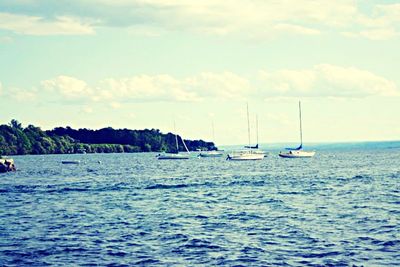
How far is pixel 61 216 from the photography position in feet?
174

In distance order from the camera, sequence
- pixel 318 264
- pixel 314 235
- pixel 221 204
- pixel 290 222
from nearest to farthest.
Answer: pixel 318 264, pixel 314 235, pixel 290 222, pixel 221 204

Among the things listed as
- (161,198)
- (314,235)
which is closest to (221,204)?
(161,198)

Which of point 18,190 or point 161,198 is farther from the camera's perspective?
point 18,190

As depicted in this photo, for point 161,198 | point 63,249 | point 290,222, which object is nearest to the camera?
point 63,249

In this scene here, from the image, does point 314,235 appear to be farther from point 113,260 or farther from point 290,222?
point 113,260

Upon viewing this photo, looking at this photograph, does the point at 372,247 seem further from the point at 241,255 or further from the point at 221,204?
the point at 221,204

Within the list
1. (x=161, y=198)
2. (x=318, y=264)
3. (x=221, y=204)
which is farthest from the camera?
(x=161, y=198)

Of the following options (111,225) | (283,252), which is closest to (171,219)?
(111,225)

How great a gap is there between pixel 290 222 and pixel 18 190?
156ft

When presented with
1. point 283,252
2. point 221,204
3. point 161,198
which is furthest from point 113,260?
point 161,198

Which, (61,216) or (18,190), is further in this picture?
(18,190)

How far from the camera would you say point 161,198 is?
69.1 meters

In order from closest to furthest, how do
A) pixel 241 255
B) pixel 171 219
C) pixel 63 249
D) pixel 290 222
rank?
1. pixel 241 255
2. pixel 63 249
3. pixel 290 222
4. pixel 171 219

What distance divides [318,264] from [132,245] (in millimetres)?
11613
